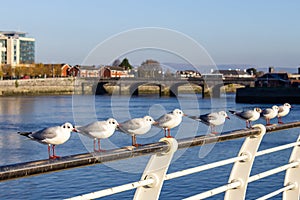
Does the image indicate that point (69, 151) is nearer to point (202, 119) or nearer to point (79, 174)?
point (79, 174)

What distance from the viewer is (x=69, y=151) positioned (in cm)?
1645

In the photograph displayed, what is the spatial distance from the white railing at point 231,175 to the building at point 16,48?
99.6 meters

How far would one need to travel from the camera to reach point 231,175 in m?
2.60

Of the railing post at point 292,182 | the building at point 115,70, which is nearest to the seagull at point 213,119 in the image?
the railing post at point 292,182

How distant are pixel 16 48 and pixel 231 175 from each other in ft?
→ 348

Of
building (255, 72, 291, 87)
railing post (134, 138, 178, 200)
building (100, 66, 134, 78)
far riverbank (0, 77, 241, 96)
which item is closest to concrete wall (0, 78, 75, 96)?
far riverbank (0, 77, 241, 96)

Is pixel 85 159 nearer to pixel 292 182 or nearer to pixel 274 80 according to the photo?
pixel 292 182

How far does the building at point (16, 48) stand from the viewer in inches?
4067

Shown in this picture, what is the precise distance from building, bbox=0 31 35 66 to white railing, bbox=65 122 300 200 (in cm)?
9964

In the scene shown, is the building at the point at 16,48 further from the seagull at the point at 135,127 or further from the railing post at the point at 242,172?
the railing post at the point at 242,172

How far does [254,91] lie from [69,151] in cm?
4184

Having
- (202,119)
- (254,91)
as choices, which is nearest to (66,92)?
(254,91)

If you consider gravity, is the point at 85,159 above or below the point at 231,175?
above

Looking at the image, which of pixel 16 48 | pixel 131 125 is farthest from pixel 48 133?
pixel 16 48
